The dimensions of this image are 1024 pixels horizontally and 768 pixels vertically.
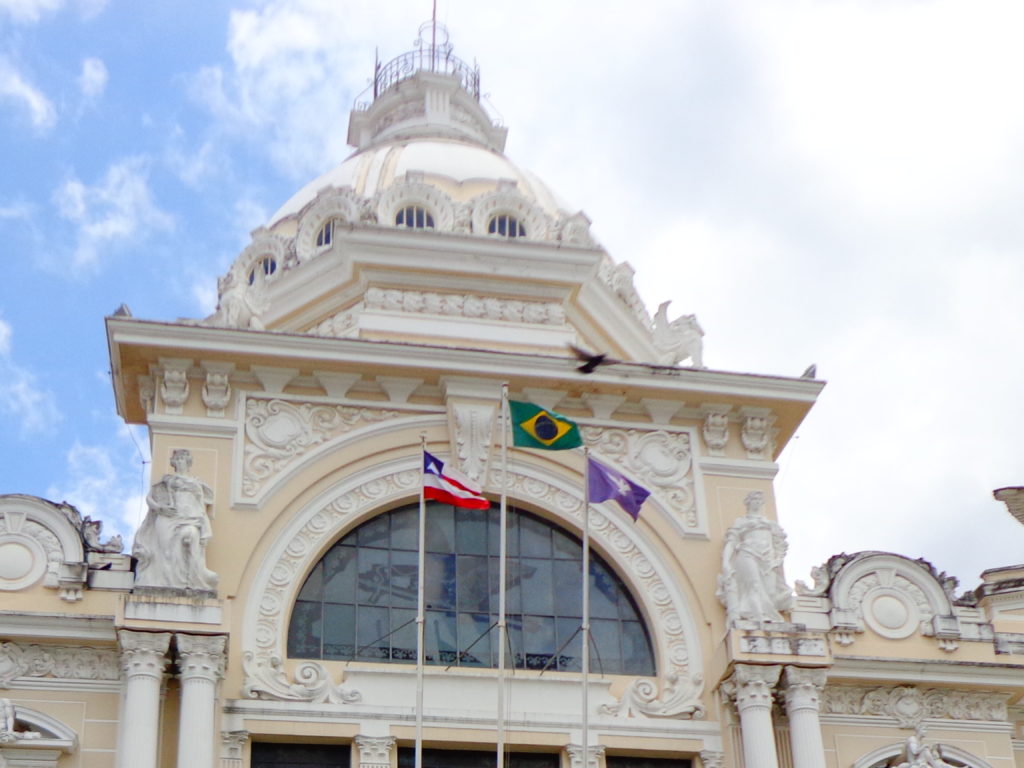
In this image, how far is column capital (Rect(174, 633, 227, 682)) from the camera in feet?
62.0

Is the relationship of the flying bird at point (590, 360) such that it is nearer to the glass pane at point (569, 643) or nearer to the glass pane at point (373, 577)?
the glass pane at point (569, 643)

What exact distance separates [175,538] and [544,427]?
16.9 feet

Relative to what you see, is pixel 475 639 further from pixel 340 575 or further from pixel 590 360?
pixel 590 360

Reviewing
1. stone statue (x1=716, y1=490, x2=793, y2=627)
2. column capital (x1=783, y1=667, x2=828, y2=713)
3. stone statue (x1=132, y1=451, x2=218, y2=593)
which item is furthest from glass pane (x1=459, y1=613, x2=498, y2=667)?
column capital (x1=783, y1=667, x2=828, y2=713)

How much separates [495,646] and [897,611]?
585 centimetres

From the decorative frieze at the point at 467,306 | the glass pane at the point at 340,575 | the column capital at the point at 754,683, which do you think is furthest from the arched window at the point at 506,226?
the column capital at the point at 754,683

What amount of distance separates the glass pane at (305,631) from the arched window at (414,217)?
9357mm

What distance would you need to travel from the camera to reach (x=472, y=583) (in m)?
21.4

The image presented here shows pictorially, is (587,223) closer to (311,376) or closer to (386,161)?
(386,161)

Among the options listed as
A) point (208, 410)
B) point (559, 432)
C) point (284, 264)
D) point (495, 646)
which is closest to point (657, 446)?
point (559, 432)

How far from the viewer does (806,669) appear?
20406 mm

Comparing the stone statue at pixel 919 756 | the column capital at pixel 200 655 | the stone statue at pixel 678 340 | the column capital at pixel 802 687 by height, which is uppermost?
the stone statue at pixel 678 340

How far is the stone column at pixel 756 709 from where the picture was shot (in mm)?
19844

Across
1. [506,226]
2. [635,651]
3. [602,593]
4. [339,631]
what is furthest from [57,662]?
[506,226]
